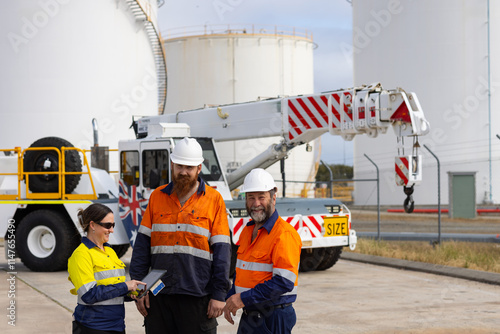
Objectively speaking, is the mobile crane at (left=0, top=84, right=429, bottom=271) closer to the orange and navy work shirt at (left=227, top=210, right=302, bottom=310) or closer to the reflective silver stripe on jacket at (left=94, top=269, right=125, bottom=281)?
the orange and navy work shirt at (left=227, top=210, right=302, bottom=310)

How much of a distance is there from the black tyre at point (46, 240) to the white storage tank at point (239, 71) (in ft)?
86.9

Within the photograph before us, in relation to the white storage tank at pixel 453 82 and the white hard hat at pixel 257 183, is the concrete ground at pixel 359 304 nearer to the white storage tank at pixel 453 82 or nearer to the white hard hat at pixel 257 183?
the white hard hat at pixel 257 183

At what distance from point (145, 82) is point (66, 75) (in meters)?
3.23

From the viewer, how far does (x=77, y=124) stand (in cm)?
2183

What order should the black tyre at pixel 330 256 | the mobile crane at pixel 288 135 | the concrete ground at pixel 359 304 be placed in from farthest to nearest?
the black tyre at pixel 330 256, the mobile crane at pixel 288 135, the concrete ground at pixel 359 304

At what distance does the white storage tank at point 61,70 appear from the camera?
69.1ft

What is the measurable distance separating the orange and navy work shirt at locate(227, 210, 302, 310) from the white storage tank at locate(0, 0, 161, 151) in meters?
17.7

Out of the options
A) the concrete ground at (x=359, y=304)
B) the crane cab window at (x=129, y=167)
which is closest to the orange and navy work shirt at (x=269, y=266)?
the concrete ground at (x=359, y=304)

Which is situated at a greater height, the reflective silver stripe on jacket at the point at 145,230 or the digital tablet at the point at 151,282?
the reflective silver stripe on jacket at the point at 145,230

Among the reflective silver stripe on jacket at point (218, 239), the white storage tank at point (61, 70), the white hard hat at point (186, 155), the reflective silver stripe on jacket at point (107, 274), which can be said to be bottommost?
the reflective silver stripe on jacket at point (107, 274)

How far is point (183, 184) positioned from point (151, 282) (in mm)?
696

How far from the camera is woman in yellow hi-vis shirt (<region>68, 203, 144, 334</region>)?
184 inches

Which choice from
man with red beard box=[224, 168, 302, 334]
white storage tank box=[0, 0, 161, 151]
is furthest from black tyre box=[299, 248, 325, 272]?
white storage tank box=[0, 0, 161, 151]

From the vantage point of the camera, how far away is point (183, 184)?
16.5 ft
